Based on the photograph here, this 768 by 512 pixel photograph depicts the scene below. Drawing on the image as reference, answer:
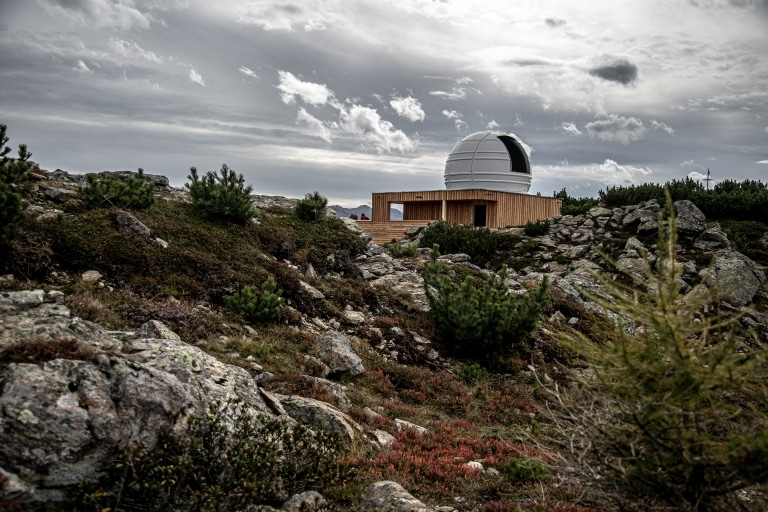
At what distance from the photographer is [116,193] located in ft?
44.8

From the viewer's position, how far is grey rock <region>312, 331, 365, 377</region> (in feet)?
32.0

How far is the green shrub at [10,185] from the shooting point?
29.9ft

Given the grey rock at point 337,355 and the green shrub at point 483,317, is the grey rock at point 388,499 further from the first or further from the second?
the green shrub at point 483,317

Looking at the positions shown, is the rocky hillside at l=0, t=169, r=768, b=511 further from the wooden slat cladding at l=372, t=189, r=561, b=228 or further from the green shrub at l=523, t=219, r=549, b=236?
the wooden slat cladding at l=372, t=189, r=561, b=228

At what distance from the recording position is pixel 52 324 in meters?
5.86

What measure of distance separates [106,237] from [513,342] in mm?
10108

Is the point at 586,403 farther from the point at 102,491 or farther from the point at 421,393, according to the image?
the point at 421,393

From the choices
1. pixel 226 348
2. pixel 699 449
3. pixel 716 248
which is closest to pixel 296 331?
pixel 226 348

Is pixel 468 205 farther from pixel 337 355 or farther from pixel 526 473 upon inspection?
pixel 526 473

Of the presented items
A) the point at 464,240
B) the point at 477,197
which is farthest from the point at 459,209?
the point at 464,240

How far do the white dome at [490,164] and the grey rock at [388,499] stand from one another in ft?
123

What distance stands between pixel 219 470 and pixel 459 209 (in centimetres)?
3379

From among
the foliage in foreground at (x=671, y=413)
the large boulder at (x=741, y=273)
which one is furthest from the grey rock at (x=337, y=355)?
the large boulder at (x=741, y=273)

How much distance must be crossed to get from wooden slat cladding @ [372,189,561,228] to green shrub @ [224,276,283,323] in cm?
2585
